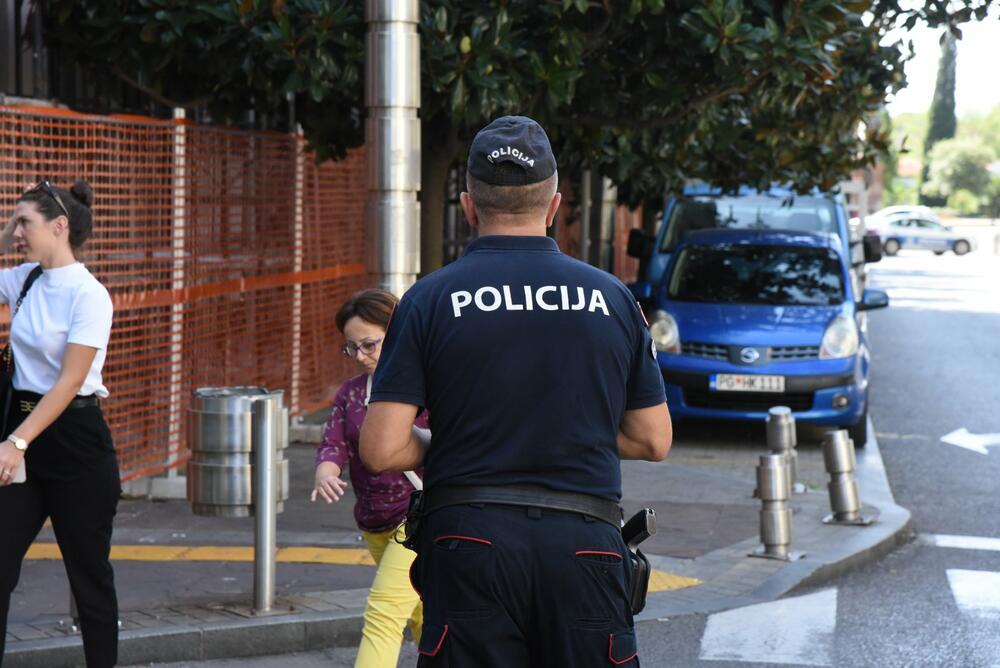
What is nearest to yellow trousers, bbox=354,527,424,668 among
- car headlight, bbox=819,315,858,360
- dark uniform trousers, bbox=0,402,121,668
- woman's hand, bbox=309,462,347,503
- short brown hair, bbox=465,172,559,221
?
woman's hand, bbox=309,462,347,503

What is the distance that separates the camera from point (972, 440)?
1362 centimetres

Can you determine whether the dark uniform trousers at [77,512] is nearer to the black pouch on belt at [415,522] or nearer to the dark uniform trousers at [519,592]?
the black pouch on belt at [415,522]

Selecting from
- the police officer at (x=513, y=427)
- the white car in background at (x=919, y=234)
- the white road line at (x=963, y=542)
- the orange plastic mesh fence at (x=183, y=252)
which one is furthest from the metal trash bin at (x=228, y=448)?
the white car in background at (x=919, y=234)

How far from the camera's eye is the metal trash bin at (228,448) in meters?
6.35

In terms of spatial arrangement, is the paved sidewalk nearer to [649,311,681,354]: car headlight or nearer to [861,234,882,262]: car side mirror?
[649,311,681,354]: car headlight

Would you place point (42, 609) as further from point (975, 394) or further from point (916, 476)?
point (975, 394)

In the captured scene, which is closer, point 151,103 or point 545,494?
point 545,494

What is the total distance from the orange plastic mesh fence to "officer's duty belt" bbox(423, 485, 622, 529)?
16.4 ft

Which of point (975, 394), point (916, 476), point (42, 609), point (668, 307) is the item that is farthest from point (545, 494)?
point (975, 394)

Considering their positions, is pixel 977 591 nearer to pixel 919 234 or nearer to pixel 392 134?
pixel 392 134

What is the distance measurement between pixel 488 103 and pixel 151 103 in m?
4.19

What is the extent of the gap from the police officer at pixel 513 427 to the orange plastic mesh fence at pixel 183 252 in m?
4.98

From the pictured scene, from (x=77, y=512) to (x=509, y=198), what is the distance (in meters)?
2.48

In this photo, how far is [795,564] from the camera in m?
8.06
